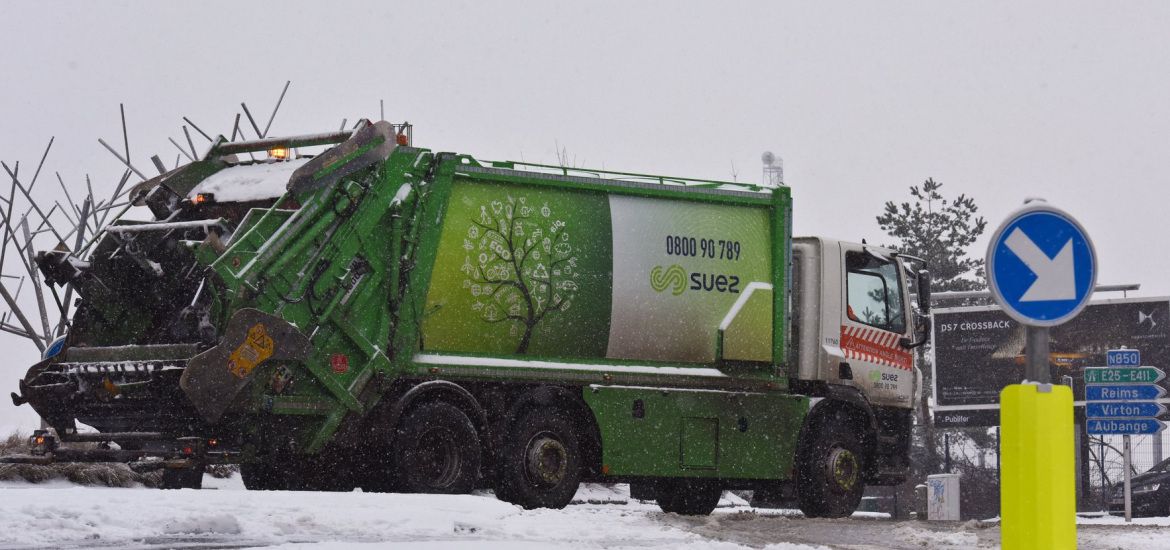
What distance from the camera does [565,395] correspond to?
46.1 ft

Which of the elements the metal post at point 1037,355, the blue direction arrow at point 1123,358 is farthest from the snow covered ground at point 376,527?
the blue direction arrow at point 1123,358

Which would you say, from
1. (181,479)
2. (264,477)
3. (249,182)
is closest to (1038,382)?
(249,182)

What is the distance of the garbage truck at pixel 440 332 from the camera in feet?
41.1

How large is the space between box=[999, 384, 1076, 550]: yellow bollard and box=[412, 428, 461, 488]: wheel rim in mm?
6756

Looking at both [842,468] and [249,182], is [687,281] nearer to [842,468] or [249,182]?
[842,468]

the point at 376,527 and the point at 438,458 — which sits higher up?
the point at 438,458

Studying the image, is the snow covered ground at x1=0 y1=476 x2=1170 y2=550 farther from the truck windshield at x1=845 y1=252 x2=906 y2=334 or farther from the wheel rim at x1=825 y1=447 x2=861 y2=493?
the truck windshield at x1=845 y1=252 x2=906 y2=334

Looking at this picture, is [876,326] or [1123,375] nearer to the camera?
[876,326]

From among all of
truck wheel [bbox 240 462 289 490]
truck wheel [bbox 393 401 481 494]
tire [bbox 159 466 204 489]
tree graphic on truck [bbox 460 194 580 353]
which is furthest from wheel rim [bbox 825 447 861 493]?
tire [bbox 159 466 204 489]

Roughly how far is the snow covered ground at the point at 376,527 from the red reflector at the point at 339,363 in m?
0.98

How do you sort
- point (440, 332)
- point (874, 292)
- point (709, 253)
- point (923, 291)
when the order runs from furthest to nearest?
point (874, 292) → point (923, 291) → point (709, 253) → point (440, 332)

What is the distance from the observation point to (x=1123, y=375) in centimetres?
2269

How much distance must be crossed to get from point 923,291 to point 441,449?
580 centimetres

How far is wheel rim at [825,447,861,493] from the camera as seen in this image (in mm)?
16125
